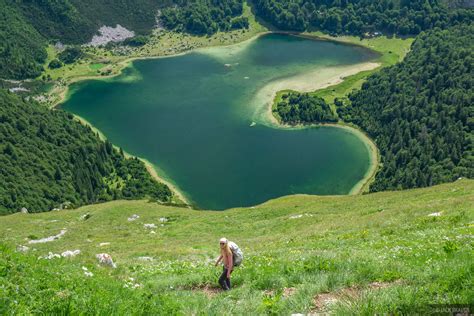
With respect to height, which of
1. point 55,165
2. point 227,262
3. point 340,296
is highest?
point 340,296

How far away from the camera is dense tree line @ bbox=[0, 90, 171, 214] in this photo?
418ft

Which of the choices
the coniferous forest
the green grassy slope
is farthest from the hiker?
the coniferous forest

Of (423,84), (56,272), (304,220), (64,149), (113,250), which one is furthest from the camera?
(423,84)

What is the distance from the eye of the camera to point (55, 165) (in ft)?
483

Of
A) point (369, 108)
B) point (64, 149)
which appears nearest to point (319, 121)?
point (369, 108)

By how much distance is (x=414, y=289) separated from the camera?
18.2 meters

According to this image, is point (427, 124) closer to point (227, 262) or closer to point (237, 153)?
point (237, 153)

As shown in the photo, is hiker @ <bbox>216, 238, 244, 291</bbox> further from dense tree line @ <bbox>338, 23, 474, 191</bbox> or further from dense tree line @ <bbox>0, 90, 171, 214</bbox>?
dense tree line @ <bbox>338, 23, 474, 191</bbox>

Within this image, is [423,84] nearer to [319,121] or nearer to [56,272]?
[319,121]

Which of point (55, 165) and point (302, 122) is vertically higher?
point (55, 165)

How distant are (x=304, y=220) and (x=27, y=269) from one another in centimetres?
4526

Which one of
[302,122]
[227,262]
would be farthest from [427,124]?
[227,262]

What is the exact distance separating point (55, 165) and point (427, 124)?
12771 cm

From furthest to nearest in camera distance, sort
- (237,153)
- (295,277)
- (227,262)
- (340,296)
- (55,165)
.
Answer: (237,153), (55,165), (227,262), (295,277), (340,296)
